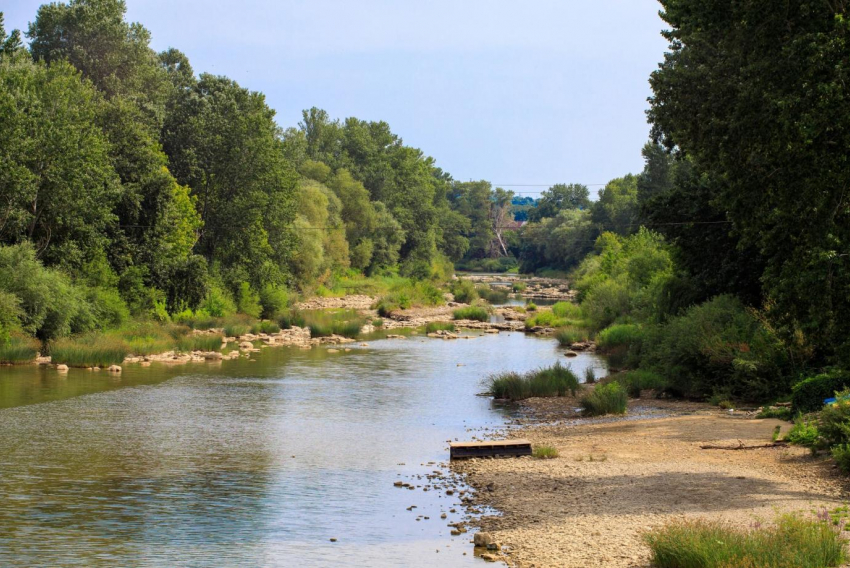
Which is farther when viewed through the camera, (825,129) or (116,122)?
(116,122)

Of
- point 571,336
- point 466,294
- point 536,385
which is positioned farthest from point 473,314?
point 536,385

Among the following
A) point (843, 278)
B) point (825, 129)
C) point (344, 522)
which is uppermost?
point (825, 129)

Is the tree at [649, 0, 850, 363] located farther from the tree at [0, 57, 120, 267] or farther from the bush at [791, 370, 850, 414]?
the tree at [0, 57, 120, 267]

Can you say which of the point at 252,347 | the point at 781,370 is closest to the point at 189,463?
the point at 781,370

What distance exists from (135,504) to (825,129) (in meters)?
14.1

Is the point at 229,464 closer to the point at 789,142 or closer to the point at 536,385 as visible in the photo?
the point at 536,385

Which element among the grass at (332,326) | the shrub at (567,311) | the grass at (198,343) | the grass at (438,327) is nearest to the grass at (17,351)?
the grass at (198,343)

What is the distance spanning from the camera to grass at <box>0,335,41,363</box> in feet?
116

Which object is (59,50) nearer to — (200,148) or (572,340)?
(200,148)

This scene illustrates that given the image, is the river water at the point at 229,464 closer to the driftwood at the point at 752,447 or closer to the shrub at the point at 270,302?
the driftwood at the point at 752,447

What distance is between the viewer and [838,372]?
68.5 feet

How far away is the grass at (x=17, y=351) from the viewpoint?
3550 cm

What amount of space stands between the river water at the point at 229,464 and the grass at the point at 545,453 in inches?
97.6

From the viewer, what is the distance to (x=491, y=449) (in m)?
20.4
